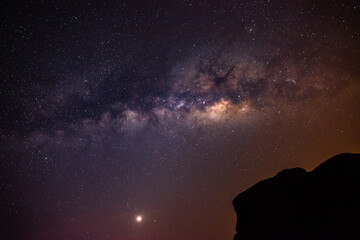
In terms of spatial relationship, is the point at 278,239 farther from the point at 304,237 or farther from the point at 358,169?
the point at 358,169

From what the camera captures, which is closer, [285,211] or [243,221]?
[285,211]

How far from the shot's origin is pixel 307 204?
11.4 m

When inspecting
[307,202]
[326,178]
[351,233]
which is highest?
[326,178]

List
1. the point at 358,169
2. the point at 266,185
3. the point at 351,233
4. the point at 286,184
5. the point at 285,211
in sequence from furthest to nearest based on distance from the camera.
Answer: the point at 266,185 → the point at 286,184 → the point at 285,211 → the point at 358,169 → the point at 351,233

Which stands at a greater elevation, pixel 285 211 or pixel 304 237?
pixel 285 211

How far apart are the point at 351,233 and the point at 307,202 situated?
2466 millimetres

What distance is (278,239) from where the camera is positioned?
452 inches

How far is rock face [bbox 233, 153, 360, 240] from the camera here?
9.68 meters

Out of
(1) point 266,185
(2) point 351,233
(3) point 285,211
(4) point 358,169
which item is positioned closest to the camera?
(2) point 351,233

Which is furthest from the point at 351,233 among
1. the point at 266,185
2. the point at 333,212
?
the point at 266,185

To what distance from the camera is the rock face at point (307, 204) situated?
9.68 meters

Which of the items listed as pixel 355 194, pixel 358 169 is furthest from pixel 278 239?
pixel 358 169

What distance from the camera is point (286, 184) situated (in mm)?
13070

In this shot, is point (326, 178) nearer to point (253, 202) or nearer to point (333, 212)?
point (333, 212)
